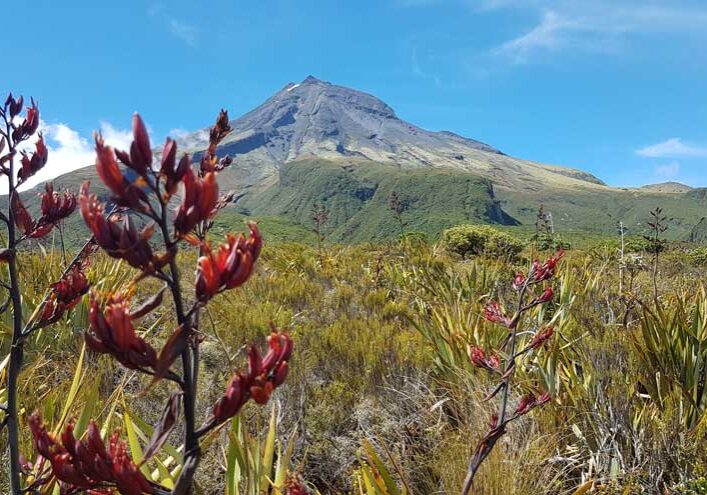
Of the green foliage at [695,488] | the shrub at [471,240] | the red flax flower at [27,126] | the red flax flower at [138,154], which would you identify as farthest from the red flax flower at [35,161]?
the shrub at [471,240]

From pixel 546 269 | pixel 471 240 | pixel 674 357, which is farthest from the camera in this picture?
pixel 471 240

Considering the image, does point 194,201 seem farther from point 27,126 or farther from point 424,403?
point 424,403

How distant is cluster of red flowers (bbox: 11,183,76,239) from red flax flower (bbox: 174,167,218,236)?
1.30 metres

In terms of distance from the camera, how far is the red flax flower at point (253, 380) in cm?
91

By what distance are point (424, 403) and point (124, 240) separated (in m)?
3.15

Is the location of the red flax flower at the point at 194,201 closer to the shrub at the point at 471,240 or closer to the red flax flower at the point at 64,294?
the red flax flower at the point at 64,294

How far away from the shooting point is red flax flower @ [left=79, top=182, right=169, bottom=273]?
2.76 ft

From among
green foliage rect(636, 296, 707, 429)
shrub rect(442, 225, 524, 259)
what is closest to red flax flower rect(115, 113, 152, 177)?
green foliage rect(636, 296, 707, 429)

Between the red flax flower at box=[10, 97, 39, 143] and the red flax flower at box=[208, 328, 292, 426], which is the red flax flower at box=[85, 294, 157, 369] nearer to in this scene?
the red flax flower at box=[208, 328, 292, 426]

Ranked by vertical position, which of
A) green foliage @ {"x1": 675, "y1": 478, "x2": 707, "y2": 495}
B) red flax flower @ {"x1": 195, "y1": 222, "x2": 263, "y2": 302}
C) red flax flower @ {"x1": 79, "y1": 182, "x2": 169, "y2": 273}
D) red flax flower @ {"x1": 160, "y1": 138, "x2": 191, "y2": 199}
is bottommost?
green foliage @ {"x1": 675, "y1": 478, "x2": 707, "y2": 495}

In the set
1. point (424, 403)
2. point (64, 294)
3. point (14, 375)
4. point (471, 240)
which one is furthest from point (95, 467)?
point (471, 240)

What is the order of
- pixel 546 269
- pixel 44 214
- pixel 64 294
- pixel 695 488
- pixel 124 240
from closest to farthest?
pixel 124 240
pixel 64 294
pixel 44 214
pixel 695 488
pixel 546 269

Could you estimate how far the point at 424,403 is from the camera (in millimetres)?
3643

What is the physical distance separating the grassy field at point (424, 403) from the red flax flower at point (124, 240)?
587 mm
